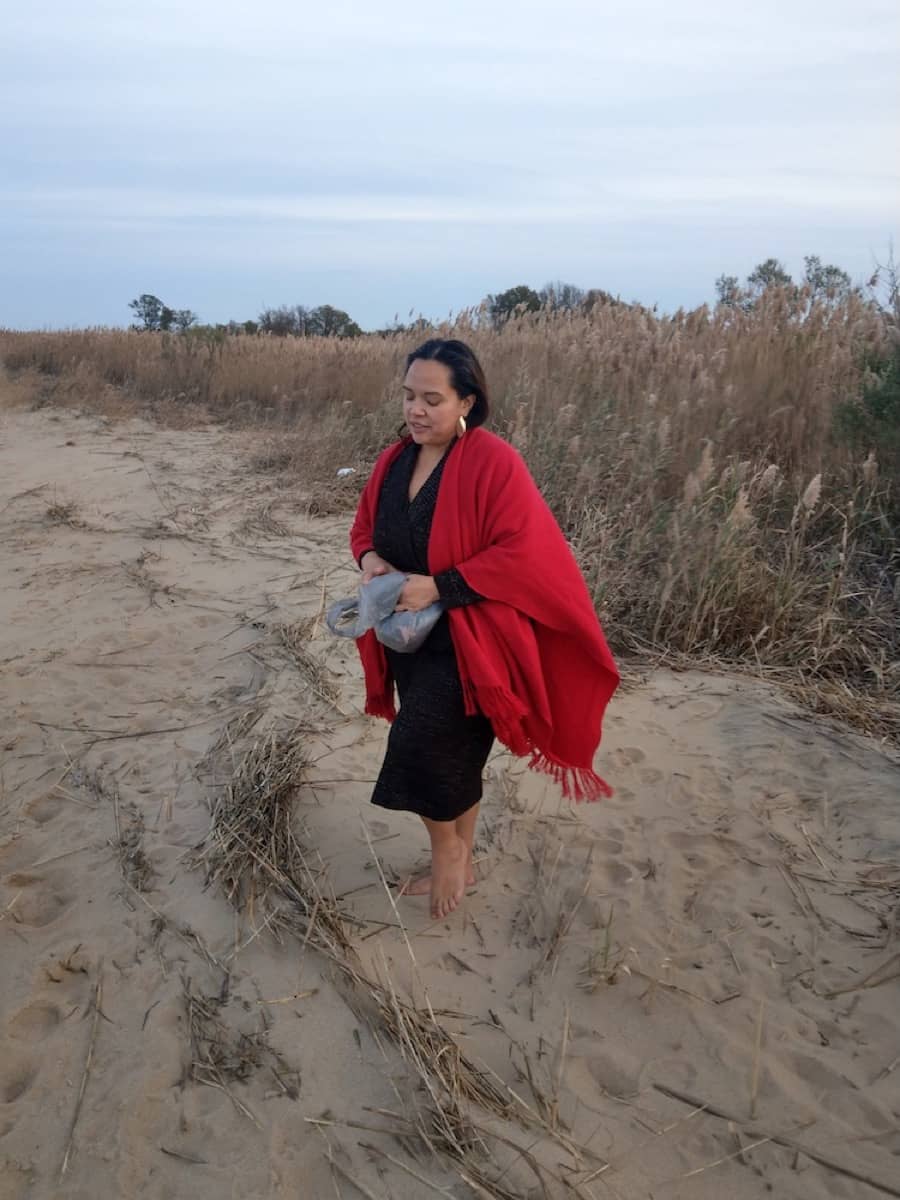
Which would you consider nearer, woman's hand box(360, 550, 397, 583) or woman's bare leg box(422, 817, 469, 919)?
woman's hand box(360, 550, 397, 583)

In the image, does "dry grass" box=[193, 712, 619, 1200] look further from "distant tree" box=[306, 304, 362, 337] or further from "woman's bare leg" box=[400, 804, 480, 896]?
"distant tree" box=[306, 304, 362, 337]

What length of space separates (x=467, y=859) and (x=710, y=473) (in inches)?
100

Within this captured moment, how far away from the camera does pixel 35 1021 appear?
7.35 ft

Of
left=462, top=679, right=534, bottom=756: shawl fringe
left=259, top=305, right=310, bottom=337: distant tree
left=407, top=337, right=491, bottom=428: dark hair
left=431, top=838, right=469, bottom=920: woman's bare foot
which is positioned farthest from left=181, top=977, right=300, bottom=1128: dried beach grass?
left=259, top=305, right=310, bottom=337: distant tree

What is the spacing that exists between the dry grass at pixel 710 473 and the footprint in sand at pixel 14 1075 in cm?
301

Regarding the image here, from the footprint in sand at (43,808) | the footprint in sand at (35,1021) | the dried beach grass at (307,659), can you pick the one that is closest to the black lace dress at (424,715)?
the footprint in sand at (35,1021)

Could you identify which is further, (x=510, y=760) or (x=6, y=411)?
(x=6, y=411)

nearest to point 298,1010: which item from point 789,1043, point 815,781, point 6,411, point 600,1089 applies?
point 600,1089

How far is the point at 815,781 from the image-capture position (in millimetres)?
3246

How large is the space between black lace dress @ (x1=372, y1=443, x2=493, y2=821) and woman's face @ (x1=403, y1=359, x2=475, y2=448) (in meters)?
0.08

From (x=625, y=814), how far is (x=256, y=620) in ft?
7.88

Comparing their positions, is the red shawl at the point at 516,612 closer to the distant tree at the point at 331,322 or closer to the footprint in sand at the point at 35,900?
the footprint in sand at the point at 35,900

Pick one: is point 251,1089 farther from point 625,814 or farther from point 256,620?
point 256,620

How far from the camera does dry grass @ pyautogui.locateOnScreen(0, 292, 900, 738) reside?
4223 mm
